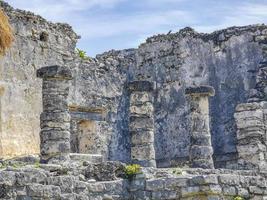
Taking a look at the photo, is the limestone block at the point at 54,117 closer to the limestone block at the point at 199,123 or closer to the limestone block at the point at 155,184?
the limestone block at the point at 199,123

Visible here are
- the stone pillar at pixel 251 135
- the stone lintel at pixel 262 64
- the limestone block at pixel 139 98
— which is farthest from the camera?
the stone lintel at pixel 262 64

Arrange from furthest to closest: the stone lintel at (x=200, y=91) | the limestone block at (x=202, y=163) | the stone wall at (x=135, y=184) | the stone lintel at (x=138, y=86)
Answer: the stone lintel at (x=200, y=91) < the limestone block at (x=202, y=163) < the stone lintel at (x=138, y=86) < the stone wall at (x=135, y=184)

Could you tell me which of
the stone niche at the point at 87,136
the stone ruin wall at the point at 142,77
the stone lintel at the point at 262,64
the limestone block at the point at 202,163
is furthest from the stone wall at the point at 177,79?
the limestone block at the point at 202,163

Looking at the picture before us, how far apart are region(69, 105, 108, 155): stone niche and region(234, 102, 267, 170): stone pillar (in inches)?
165

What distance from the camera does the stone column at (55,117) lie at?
1278cm

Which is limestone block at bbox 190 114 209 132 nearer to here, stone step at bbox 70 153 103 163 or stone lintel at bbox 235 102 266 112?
stone lintel at bbox 235 102 266 112

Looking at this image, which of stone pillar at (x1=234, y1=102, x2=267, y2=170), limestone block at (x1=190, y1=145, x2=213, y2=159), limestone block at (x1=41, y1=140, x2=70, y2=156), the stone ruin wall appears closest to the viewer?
limestone block at (x1=41, y1=140, x2=70, y2=156)

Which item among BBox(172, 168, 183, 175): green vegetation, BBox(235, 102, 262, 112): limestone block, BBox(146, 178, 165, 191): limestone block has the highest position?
BBox(235, 102, 262, 112): limestone block

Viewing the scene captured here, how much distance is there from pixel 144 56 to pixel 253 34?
10.2ft

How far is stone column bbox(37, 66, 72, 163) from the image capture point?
1278 centimetres

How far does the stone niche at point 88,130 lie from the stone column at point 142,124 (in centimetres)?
428

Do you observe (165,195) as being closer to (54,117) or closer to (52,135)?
(52,135)

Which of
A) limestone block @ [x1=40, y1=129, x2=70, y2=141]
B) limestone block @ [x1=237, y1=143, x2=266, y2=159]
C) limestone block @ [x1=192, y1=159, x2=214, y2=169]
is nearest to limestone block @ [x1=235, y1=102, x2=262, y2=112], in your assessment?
limestone block @ [x1=237, y1=143, x2=266, y2=159]

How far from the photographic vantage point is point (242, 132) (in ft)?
48.8
